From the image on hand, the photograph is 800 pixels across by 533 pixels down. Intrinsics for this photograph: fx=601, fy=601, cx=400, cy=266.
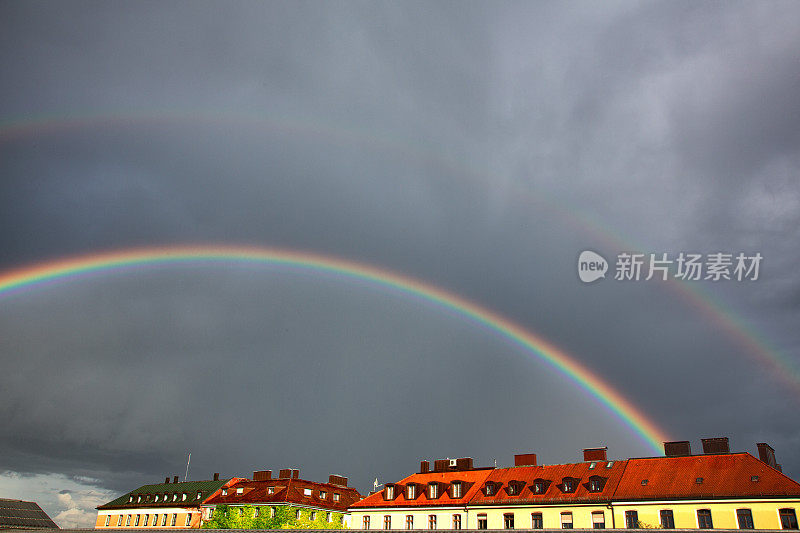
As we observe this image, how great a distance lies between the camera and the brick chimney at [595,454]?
69438mm

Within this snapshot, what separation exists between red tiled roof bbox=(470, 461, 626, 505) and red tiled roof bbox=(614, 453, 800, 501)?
159cm

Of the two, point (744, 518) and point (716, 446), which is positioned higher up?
point (716, 446)

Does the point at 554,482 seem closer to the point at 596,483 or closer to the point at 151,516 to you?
the point at 596,483

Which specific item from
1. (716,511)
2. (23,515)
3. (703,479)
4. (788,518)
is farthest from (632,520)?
(23,515)

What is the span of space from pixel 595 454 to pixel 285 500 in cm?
4213

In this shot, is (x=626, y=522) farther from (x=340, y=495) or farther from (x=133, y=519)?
(x=133, y=519)

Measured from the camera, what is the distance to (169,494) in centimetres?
11231

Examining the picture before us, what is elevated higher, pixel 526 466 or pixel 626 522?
pixel 526 466

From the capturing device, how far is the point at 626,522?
57188 mm

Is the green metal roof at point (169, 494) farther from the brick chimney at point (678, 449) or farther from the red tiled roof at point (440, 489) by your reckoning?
the brick chimney at point (678, 449)

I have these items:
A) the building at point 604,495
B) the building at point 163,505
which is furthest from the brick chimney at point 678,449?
the building at point 163,505

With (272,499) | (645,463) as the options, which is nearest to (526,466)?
(645,463)

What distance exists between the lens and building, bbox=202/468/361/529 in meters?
83.2

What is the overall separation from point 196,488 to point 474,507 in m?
64.6
